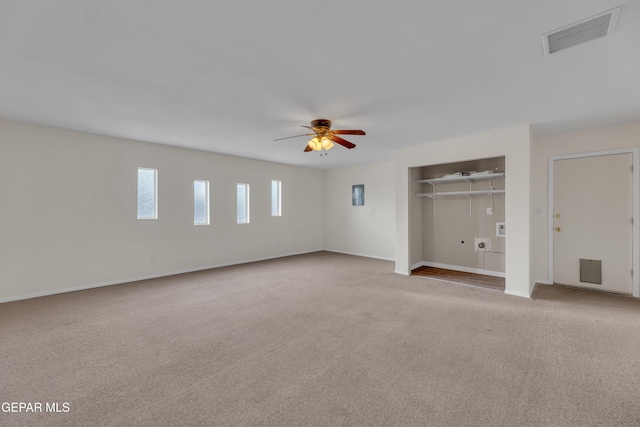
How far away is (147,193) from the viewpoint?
538 centimetres

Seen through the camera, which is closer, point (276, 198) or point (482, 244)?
point (482, 244)

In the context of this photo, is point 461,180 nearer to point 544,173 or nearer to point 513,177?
point 544,173

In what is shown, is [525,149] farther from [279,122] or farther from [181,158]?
[181,158]

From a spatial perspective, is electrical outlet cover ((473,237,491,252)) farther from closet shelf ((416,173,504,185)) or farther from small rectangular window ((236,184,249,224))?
small rectangular window ((236,184,249,224))

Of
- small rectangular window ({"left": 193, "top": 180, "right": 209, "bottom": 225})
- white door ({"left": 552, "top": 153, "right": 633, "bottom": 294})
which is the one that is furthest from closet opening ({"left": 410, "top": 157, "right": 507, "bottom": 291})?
small rectangular window ({"left": 193, "top": 180, "right": 209, "bottom": 225})

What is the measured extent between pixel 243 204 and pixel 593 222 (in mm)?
6919

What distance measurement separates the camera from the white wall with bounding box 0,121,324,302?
4062 mm

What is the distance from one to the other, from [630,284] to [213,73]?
21.2ft

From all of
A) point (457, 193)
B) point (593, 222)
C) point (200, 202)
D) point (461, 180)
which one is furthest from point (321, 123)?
point (593, 222)

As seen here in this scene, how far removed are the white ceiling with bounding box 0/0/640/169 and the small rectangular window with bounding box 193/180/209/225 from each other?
6.70 ft

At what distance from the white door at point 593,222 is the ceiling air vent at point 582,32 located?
11.1 ft

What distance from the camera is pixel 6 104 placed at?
11.0 feet

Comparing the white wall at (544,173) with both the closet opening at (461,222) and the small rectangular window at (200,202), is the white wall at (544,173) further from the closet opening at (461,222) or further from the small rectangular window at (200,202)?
the small rectangular window at (200,202)

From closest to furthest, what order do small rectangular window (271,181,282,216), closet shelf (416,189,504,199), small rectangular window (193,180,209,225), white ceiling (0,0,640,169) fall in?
1. white ceiling (0,0,640,169)
2. closet shelf (416,189,504,199)
3. small rectangular window (193,180,209,225)
4. small rectangular window (271,181,282,216)
